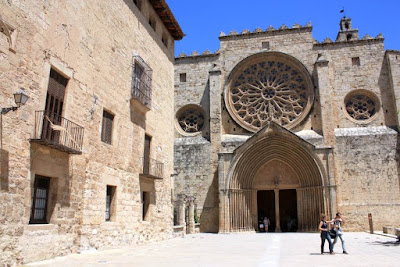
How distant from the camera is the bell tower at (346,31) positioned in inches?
894

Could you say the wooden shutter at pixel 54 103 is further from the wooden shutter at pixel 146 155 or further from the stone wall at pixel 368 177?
the stone wall at pixel 368 177

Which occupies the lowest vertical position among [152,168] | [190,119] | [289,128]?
[152,168]

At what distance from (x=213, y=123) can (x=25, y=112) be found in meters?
13.5

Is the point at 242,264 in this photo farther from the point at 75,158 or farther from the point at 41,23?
the point at 41,23

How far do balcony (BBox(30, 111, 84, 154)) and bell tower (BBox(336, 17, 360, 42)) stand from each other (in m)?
20.1

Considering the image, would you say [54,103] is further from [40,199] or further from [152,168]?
[152,168]

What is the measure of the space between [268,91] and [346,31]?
7.64m

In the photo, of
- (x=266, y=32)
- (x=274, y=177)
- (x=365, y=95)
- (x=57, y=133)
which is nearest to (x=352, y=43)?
(x=365, y=95)

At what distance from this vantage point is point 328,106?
18.2 m

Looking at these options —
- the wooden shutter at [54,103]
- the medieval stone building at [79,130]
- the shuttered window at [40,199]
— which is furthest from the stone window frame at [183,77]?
the shuttered window at [40,199]

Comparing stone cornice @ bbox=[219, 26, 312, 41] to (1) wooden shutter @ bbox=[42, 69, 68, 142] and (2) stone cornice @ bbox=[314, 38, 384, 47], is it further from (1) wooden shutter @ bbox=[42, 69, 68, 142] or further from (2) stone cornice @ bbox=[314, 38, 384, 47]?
(1) wooden shutter @ bbox=[42, 69, 68, 142]

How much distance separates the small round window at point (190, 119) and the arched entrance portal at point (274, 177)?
3567mm

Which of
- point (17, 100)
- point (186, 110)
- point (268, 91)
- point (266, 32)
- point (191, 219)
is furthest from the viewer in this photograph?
point (186, 110)

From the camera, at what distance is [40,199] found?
6809 mm
